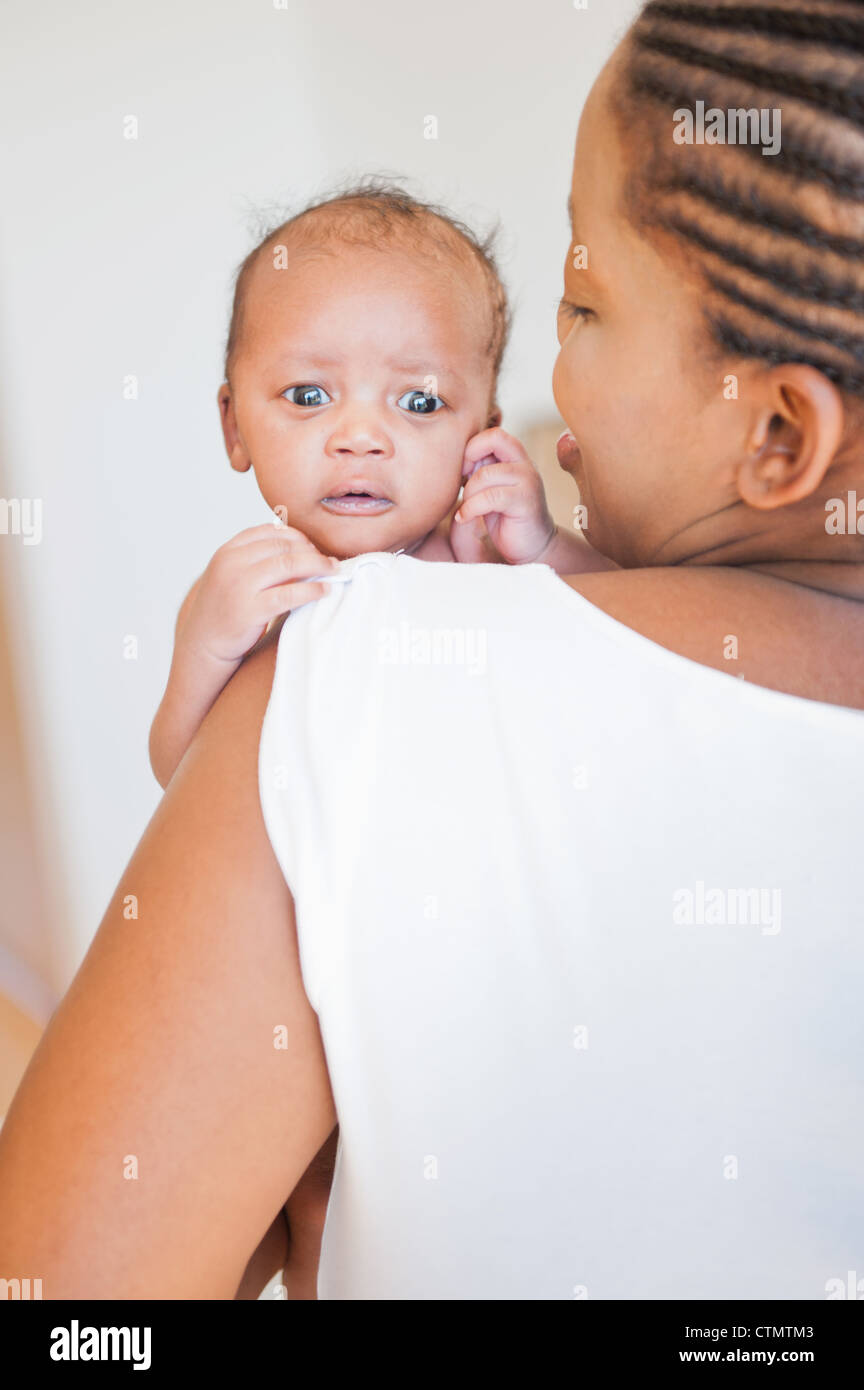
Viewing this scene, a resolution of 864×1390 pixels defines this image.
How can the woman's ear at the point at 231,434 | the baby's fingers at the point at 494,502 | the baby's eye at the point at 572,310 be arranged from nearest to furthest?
1. the baby's eye at the point at 572,310
2. the baby's fingers at the point at 494,502
3. the woman's ear at the point at 231,434

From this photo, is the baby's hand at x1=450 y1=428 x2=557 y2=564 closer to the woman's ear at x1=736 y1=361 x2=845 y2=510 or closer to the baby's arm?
the baby's arm

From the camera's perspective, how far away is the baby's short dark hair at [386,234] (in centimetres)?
108

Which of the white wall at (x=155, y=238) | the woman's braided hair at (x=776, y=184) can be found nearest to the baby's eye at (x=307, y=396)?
the woman's braided hair at (x=776, y=184)

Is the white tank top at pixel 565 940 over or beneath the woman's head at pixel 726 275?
beneath

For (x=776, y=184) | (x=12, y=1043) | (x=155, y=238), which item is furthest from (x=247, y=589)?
(x=155, y=238)

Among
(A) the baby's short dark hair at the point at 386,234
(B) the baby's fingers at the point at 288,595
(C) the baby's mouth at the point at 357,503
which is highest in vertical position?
(A) the baby's short dark hair at the point at 386,234

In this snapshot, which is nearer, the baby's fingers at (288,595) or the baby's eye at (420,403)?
the baby's fingers at (288,595)

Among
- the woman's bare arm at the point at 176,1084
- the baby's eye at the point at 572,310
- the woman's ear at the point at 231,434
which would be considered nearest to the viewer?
the woman's bare arm at the point at 176,1084

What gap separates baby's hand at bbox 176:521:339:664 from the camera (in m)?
0.78

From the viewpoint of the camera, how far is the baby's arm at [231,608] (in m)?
0.78

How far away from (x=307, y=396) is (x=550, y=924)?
60 cm

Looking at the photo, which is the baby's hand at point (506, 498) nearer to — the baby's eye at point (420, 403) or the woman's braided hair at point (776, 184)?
the baby's eye at point (420, 403)
